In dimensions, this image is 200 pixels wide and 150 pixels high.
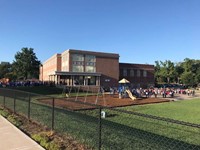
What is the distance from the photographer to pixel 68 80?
177 feet

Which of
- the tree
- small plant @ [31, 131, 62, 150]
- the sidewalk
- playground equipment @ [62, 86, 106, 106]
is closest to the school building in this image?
playground equipment @ [62, 86, 106, 106]

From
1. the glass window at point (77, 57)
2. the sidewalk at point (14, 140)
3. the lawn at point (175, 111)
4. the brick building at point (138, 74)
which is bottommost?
the lawn at point (175, 111)

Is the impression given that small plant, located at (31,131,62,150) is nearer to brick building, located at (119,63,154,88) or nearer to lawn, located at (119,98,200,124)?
lawn, located at (119,98,200,124)

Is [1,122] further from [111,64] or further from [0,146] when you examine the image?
[111,64]

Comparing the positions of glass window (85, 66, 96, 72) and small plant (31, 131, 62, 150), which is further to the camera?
glass window (85, 66, 96, 72)

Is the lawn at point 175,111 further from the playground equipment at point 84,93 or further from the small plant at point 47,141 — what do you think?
the small plant at point 47,141

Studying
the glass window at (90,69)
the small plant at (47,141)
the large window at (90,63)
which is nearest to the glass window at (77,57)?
the large window at (90,63)

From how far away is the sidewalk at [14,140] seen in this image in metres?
6.01

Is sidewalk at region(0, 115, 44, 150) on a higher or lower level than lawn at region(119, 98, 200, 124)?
higher

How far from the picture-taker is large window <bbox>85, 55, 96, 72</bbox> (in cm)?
5866

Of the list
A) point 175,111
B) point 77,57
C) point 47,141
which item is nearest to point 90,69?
point 77,57

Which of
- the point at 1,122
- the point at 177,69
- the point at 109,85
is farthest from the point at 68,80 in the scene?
the point at 177,69

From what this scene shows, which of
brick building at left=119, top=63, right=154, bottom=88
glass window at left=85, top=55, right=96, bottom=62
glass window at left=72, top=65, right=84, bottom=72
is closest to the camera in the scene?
glass window at left=72, top=65, right=84, bottom=72

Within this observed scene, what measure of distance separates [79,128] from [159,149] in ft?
11.2
